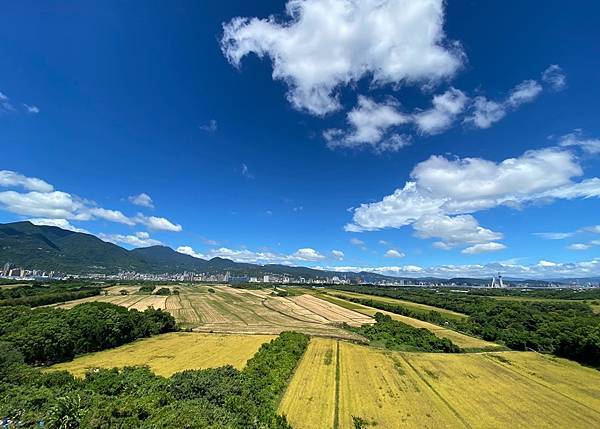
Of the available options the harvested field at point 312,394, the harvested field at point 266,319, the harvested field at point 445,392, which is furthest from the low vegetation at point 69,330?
the harvested field at point 445,392

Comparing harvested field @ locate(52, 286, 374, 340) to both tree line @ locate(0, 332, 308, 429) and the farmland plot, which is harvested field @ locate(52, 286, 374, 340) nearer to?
the farmland plot

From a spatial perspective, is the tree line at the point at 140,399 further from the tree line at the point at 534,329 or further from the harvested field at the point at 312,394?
the tree line at the point at 534,329

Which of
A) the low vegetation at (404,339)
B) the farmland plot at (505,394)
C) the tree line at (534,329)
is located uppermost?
the tree line at (534,329)

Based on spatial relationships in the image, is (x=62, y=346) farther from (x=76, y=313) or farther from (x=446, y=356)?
(x=446, y=356)

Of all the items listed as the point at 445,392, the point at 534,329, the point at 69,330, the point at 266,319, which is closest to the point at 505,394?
the point at 445,392

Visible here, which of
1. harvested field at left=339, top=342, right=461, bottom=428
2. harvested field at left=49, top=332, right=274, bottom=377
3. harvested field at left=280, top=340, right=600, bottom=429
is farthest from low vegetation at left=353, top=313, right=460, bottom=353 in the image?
Result: harvested field at left=49, top=332, right=274, bottom=377

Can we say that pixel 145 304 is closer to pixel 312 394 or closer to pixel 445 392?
pixel 312 394
